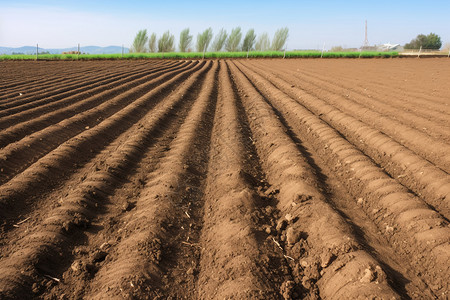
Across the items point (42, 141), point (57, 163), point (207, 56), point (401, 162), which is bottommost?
point (57, 163)

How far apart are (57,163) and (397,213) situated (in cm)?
461

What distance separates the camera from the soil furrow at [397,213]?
8.82 feet

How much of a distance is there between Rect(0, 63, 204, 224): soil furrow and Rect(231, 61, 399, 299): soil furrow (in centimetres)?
304

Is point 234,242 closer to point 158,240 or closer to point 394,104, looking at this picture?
point 158,240

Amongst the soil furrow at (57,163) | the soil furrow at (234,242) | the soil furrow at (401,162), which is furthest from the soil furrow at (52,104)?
the soil furrow at (401,162)

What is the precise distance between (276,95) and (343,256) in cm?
839

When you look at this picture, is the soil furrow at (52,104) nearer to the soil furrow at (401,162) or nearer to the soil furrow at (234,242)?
the soil furrow at (234,242)

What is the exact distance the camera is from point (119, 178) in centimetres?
457

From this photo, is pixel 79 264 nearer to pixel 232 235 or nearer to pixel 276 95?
pixel 232 235

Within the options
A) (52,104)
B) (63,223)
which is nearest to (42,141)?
(63,223)

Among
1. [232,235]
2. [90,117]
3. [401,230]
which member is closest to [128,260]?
[232,235]

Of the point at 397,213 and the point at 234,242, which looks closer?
the point at 234,242

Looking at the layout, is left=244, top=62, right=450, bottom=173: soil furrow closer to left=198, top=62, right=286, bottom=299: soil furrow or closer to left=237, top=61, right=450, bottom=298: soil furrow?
left=237, top=61, right=450, bottom=298: soil furrow

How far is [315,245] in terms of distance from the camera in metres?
3.00
